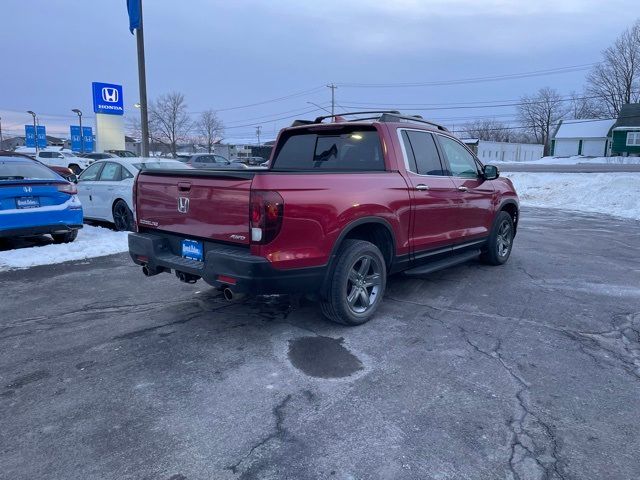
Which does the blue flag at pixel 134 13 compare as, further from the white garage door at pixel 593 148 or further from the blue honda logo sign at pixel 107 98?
the white garage door at pixel 593 148

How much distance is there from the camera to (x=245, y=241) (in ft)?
12.2

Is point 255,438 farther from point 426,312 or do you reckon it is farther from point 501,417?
point 426,312

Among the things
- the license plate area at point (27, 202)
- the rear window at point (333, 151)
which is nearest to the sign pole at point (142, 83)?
the license plate area at point (27, 202)

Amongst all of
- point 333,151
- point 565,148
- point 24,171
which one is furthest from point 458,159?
point 565,148

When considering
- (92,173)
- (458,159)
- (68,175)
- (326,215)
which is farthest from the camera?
(68,175)

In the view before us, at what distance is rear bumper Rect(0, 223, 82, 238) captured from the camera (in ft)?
23.5

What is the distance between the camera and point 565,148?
61.1m

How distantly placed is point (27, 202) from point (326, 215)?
5798mm

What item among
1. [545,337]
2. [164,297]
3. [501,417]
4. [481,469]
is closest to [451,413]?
[501,417]

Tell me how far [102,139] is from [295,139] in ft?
99.8

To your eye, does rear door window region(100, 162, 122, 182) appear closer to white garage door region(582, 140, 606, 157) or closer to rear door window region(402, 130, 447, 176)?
rear door window region(402, 130, 447, 176)

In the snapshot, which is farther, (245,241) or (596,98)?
(596,98)

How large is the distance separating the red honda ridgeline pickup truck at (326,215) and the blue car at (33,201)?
12.2 feet

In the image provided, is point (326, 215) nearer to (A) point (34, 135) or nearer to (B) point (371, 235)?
(B) point (371, 235)
